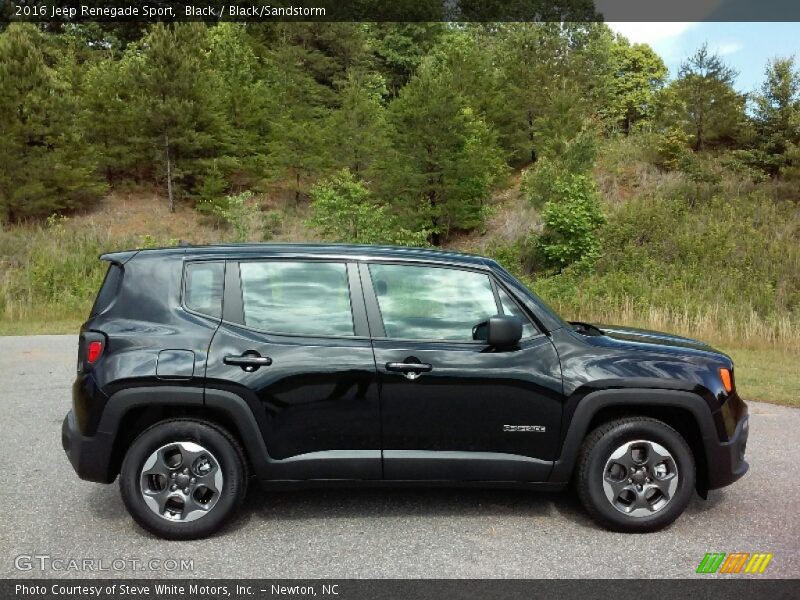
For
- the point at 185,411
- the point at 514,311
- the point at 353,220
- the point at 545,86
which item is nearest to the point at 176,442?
the point at 185,411

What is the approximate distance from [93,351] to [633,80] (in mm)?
47296

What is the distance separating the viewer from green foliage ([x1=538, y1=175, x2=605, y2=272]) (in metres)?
24.5

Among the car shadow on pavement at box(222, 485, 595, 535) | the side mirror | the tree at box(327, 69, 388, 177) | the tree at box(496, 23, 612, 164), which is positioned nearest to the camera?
the side mirror

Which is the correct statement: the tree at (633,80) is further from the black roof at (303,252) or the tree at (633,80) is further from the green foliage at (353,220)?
the black roof at (303,252)

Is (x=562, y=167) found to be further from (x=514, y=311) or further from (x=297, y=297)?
(x=297, y=297)

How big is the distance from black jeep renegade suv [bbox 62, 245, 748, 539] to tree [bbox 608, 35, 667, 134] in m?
36.8

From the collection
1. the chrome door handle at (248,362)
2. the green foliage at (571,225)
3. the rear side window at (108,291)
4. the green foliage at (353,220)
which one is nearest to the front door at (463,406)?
the chrome door handle at (248,362)

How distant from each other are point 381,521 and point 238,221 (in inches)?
900

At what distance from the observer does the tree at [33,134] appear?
2788 cm

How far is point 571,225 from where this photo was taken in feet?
80.0

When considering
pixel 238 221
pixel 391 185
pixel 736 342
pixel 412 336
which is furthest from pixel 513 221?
pixel 412 336

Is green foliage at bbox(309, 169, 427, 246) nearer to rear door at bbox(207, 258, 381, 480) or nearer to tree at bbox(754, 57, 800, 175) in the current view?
tree at bbox(754, 57, 800, 175)

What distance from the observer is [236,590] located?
3.51 m

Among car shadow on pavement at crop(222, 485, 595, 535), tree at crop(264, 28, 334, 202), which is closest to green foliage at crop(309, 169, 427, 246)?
tree at crop(264, 28, 334, 202)
